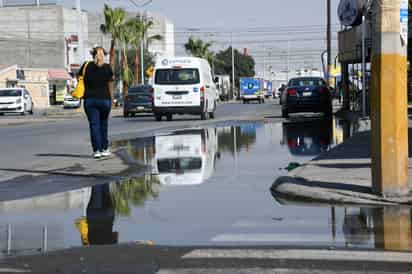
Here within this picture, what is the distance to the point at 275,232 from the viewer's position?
8562 mm

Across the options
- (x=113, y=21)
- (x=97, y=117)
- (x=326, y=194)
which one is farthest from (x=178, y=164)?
(x=113, y=21)

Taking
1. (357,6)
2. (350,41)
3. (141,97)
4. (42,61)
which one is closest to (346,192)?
(357,6)

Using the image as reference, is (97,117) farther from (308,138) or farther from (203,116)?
(203,116)

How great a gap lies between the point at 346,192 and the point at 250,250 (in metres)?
3.11

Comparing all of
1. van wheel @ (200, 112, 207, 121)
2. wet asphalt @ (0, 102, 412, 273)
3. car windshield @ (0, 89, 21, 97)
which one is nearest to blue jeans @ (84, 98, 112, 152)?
wet asphalt @ (0, 102, 412, 273)

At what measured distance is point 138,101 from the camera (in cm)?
4400

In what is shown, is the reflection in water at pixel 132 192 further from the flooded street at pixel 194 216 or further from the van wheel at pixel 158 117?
the van wheel at pixel 158 117

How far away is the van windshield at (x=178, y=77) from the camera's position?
3503cm

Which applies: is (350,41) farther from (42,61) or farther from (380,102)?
(42,61)

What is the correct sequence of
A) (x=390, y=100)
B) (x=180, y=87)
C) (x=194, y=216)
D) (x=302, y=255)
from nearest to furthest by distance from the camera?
(x=302, y=255) < (x=194, y=216) < (x=390, y=100) < (x=180, y=87)

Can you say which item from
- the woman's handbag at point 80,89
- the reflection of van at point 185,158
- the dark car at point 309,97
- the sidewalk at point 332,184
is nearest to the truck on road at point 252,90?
the dark car at point 309,97

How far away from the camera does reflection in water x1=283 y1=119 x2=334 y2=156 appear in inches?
714

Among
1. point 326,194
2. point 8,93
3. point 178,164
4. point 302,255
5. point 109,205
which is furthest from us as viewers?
point 8,93

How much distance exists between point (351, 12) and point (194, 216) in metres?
23.8
